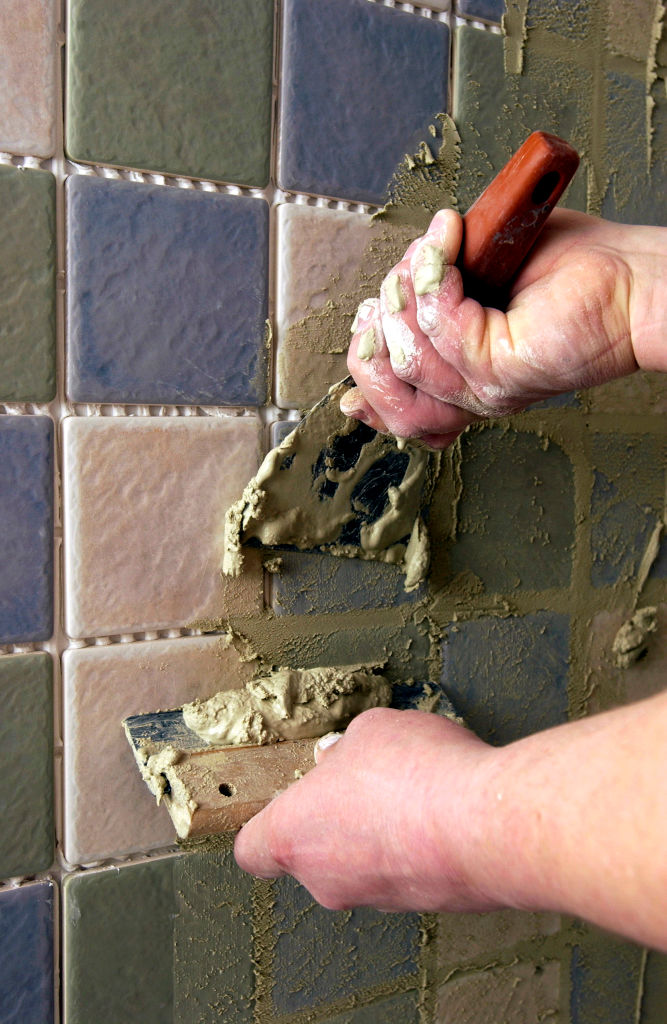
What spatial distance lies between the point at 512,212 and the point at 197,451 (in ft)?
1.53

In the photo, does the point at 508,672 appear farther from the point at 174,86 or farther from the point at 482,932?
the point at 174,86

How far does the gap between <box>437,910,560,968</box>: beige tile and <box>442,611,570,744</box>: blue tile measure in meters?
0.28

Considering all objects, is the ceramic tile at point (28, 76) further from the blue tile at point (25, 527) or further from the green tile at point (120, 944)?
the green tile at point (120, 944)

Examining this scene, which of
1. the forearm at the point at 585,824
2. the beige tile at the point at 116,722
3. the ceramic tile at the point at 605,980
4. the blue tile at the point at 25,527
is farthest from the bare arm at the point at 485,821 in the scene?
the ceramic tile at the point at 605,980

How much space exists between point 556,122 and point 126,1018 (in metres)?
1.33

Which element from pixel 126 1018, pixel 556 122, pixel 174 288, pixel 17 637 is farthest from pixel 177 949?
pixel 556 122

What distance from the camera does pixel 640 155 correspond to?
1.12 meters

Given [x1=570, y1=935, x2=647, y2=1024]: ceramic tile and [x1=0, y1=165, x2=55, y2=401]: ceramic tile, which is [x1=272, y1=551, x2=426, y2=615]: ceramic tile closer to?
[x1=0, y1=165, x2=55, y2=401]: ceramic tile

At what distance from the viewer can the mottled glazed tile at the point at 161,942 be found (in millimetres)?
906

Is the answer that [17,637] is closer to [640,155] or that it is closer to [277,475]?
[277,475]

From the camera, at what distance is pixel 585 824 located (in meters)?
0.43

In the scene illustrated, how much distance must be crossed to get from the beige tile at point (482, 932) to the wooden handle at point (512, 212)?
3.00 feet

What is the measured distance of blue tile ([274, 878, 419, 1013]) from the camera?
1.02m

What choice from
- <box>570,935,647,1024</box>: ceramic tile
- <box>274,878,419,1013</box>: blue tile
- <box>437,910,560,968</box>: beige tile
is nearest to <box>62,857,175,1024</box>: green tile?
<box>274,878,419,1013</box>: blue tile
